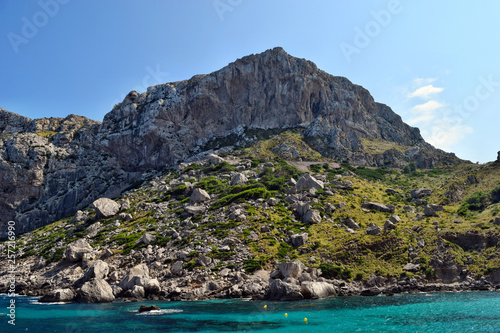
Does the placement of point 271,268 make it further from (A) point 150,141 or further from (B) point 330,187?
(A) point 150,141

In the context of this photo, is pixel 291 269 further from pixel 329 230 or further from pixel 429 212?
pixel 429 212

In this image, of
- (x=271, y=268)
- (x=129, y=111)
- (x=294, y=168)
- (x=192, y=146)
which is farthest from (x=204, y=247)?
(x=129, y=111)

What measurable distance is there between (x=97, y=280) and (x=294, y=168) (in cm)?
7779

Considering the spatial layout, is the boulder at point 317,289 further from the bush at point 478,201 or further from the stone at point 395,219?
the bush at point 478,201

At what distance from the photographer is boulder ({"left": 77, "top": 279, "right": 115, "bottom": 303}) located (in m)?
48.7

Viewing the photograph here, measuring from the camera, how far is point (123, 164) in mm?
152000

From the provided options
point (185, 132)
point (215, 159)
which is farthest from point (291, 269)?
point (185, 132)

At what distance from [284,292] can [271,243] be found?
1765cm

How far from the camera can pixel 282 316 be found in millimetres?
35438

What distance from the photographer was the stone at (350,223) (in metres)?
71.5

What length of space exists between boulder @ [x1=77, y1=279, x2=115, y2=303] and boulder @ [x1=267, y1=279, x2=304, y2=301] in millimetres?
24484

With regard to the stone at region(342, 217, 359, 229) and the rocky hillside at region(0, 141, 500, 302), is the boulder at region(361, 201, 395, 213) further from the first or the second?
the stone at region(342, 217, 359, 229)

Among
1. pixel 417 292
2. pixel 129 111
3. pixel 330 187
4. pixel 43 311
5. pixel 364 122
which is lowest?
pixel 417 292

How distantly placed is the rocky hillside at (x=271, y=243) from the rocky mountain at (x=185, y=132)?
38.1 metres
